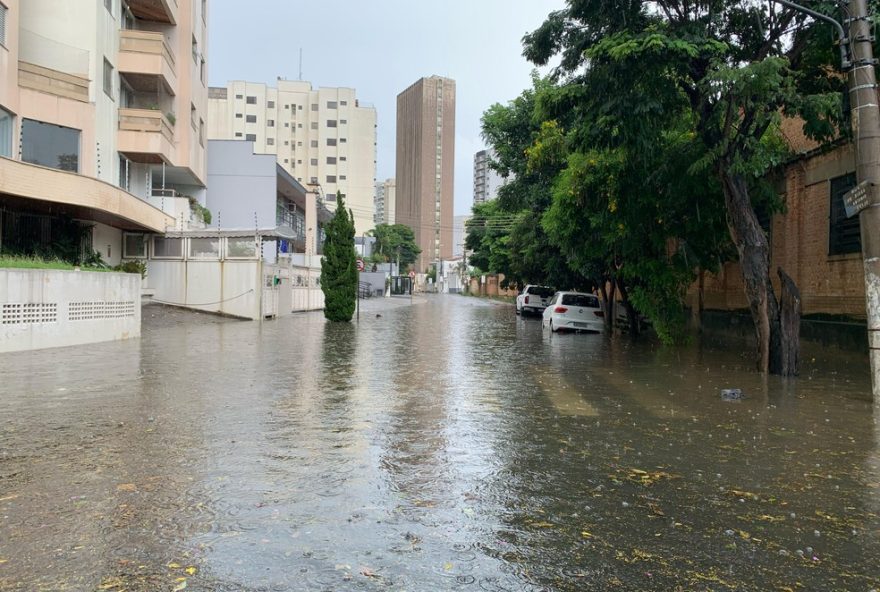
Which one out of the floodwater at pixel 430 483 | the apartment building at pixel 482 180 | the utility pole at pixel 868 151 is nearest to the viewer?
the floodwater at pixel 430 483

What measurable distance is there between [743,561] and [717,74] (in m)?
8.14

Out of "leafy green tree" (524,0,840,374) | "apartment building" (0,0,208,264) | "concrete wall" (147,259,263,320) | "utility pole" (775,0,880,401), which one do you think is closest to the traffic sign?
"utility pole" (775,0,880,401)

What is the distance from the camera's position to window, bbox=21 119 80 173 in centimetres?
2091

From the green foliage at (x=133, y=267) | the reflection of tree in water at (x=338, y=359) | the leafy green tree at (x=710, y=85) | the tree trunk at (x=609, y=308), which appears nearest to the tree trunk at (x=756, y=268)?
the leafy green tree at (x=710, y=85)

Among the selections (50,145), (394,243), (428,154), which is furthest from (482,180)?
(50,145)

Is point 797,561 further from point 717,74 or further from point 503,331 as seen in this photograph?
point 503,331

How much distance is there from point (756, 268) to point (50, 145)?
20632mm

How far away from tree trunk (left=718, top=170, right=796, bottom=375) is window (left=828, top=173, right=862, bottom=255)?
4.53 meters

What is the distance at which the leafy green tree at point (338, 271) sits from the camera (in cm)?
2778

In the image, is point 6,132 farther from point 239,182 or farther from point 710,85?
point 239,182

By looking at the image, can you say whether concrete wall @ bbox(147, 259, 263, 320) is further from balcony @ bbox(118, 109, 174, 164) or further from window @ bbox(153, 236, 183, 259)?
balcony @ bbox(118, 109, 174, 164)

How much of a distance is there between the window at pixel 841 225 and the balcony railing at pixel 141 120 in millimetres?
22685

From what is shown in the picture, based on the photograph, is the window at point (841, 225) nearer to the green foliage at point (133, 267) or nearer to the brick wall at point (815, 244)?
the brick wall at point (815, 244)

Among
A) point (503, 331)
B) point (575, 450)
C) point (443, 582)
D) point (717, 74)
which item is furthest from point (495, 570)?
point (503, 331)
